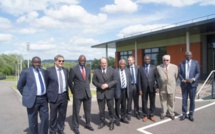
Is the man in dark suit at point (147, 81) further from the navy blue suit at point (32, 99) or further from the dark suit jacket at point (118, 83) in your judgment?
the navy blue suit at point (32, 99)

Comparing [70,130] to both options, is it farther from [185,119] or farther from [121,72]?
[185,119]

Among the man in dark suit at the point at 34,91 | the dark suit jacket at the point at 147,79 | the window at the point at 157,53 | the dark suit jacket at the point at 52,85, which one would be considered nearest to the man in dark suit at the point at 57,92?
the dark suit jacket at the point at 52,85

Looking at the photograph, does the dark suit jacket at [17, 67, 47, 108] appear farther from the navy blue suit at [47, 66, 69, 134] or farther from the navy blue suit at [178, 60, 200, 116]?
the navy blue suit at [178, 60, 200, 116]

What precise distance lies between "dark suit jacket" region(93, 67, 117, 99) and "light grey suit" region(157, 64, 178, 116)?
1581 millimetres

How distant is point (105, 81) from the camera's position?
5719 millimetres

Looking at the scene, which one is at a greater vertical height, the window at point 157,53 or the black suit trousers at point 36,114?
the window at point 157,53

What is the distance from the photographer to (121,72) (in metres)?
6.11

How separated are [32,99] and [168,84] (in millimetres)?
3878

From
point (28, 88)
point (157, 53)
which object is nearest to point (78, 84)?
point (28, 88)

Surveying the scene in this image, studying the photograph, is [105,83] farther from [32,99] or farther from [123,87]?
[32,99]

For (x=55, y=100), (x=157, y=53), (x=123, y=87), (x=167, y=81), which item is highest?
(x=157, y=53)

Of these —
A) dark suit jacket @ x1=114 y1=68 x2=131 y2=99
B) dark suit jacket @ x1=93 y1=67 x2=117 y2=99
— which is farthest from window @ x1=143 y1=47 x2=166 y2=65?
dark suit jacket @ x1=93 y1=67 x2=117 y2=99

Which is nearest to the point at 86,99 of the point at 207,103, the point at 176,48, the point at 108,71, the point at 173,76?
the point at 108,71

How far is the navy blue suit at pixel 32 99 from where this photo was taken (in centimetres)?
477
